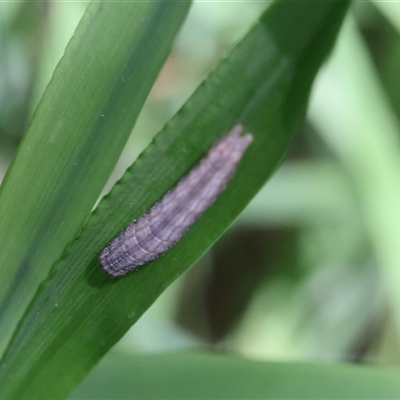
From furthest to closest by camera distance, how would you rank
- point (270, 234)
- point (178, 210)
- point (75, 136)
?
1. point (270, 234)
2. point (178, 210)
3. point (75, 136)

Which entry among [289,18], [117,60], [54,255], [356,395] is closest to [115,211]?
[54,255]

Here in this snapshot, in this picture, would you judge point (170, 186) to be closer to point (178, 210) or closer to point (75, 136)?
point (178, 210)

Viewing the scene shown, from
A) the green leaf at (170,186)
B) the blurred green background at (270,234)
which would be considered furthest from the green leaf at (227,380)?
the blurred green background at (270,234)

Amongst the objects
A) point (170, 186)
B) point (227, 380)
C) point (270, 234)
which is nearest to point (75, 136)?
point (170, 186)

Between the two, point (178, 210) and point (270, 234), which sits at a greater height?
point (270, 234)

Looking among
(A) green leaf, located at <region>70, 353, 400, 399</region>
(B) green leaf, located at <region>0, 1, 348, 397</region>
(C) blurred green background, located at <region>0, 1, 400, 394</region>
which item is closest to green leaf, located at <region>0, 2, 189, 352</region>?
(B) green leaf, located at <region>0, 1, 348, 397</region>

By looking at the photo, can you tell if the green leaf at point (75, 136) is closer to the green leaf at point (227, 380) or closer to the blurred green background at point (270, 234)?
the green leaf at point (227, 380)
